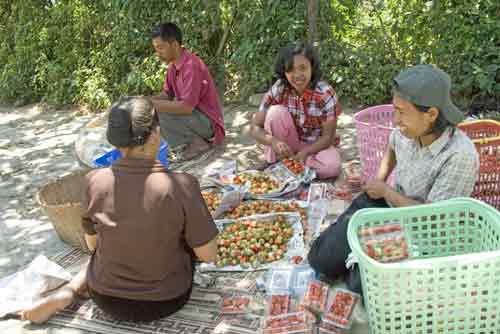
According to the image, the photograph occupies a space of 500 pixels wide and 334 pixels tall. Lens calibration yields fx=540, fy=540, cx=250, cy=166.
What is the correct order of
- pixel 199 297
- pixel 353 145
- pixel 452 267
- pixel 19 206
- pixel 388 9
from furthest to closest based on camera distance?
1. pixel 388 9
2. pixel 353 145
3. pixel 19 206
4. pixel 199 297
5. pixel 452 267

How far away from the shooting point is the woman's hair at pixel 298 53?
3752mm

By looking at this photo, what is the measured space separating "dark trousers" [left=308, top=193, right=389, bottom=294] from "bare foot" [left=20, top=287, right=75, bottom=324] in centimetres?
126

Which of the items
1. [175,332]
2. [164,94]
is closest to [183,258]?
[175,332]

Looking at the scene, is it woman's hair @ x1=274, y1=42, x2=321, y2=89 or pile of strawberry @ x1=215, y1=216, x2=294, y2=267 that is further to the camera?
woman's hair @ x1=274, y1=42, x2=321, y2=89

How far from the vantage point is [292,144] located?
165 inches

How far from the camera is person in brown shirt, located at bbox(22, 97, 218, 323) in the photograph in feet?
7.49

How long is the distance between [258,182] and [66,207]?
4.52 feet

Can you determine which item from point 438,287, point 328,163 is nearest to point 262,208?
point 328,163

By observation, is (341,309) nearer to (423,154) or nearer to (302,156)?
(423,154)

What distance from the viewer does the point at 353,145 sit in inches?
190

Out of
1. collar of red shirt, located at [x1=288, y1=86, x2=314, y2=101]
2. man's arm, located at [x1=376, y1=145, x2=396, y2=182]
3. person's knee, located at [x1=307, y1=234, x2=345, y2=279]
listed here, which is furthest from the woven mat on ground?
collar of red shirt, located at [x1=288, y1=86, x2=314, y2=101]

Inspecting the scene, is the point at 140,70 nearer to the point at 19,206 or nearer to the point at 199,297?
the point at 19,206

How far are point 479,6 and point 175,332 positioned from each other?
410cm

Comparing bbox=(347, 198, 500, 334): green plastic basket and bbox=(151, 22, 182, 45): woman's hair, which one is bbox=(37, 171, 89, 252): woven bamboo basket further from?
bbox=(347, 198, 500, 334): green plastic basket
